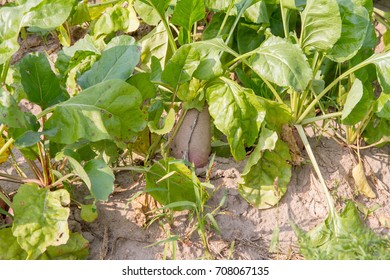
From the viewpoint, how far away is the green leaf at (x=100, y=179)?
1.63m

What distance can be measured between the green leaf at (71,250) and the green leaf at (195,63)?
55 centimetres

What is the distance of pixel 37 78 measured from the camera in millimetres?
1833

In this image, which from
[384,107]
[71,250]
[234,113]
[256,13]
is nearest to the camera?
[71,250]

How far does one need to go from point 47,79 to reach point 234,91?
561mm

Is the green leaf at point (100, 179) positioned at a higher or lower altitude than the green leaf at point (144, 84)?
lower

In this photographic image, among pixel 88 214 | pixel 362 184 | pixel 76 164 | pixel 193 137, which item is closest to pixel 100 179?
pixel 76 164

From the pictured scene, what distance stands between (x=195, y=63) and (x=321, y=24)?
41cm

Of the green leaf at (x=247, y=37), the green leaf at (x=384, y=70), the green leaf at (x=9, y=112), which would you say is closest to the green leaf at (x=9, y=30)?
the green leaf at (x=9, y=112)

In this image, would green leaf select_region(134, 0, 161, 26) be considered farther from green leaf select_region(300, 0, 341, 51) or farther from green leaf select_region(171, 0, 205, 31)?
green leaf select_region(300, 0, 341, 51)

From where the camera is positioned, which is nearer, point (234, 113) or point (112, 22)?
point (234, 113)

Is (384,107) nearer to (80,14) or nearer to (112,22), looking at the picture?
(112,22)

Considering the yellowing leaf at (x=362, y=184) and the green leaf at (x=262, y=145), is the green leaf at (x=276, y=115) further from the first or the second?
the yellowing leaf at (x=362, y=184)

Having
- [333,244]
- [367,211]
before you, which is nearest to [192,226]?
[333,244]

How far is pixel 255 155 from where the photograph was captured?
191cm
